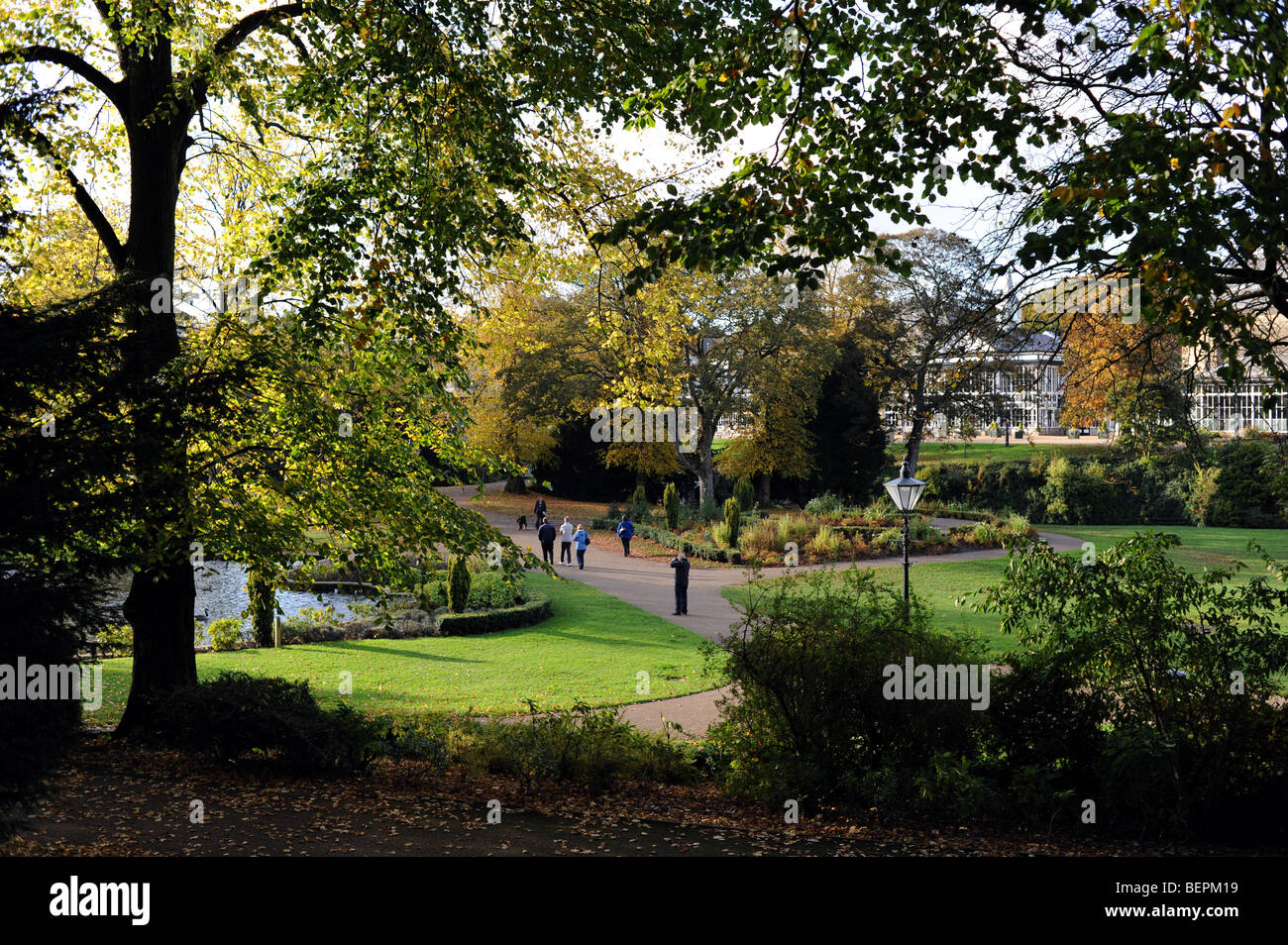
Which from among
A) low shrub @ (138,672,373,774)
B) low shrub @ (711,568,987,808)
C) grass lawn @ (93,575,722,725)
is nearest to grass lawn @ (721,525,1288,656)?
grass lawn @ (93,575,722,725)

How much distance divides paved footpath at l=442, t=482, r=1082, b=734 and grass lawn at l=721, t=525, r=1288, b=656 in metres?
1.09

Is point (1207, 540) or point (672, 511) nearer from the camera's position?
point (1207, 540)

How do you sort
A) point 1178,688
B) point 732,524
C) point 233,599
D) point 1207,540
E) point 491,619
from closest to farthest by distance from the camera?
point 1178,688 → point 491,619 → point 233,599 → point 732,524 → point 1207,540

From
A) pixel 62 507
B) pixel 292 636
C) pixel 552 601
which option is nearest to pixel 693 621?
pixel 552 601

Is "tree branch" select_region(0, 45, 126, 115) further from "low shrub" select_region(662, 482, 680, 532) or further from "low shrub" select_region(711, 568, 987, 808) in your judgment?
"low shrub" select_region(662, 482, 680, 532)

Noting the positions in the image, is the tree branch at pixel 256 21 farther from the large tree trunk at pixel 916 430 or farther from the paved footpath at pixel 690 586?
the paved footpath at pixel 690 586

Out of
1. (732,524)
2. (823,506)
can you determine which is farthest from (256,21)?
(823,506)

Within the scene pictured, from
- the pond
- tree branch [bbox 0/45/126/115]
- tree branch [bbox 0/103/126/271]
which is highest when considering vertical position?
tree branch [bbox 0/45/126/115]

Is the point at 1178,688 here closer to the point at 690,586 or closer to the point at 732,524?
the point at 690,586

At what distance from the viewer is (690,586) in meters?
26.0

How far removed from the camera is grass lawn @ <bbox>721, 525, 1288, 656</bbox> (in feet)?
64.7

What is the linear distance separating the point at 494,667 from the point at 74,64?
10.8 metres
